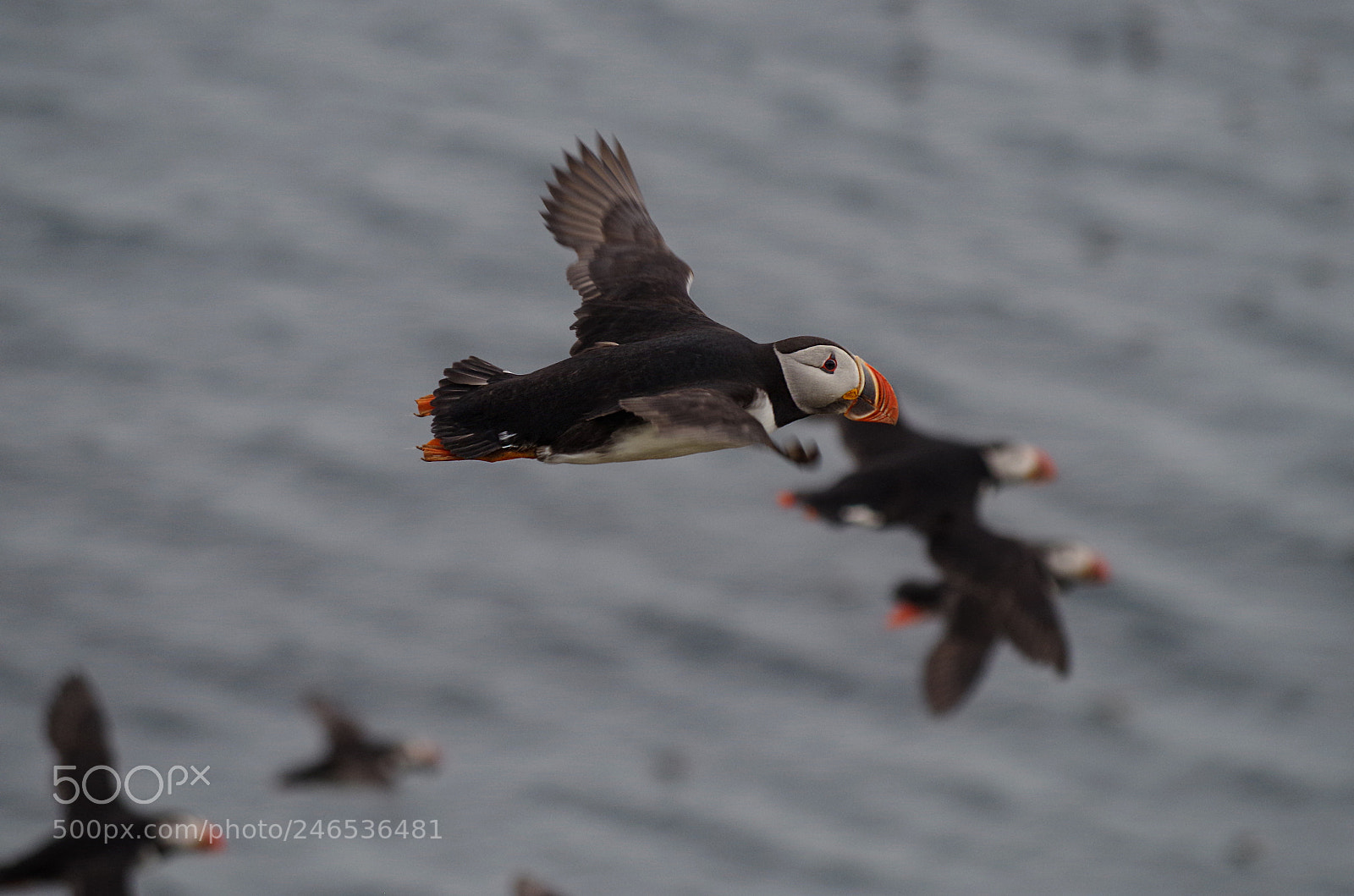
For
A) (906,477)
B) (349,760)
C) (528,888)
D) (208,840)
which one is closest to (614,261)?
(906,477)

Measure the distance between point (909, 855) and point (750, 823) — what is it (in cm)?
146

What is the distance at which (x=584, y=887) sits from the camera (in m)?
14.4

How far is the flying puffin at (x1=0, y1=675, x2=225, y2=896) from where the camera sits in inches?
332

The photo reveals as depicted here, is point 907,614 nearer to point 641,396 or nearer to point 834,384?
point 834,384

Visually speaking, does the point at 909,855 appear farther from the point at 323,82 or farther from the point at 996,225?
the point at 323,82

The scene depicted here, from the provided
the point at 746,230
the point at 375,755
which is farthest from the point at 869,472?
the point at 746,230

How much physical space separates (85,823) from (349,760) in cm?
311

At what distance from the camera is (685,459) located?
17.5 m

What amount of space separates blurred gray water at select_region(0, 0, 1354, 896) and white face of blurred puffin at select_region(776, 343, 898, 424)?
9206 millimetres

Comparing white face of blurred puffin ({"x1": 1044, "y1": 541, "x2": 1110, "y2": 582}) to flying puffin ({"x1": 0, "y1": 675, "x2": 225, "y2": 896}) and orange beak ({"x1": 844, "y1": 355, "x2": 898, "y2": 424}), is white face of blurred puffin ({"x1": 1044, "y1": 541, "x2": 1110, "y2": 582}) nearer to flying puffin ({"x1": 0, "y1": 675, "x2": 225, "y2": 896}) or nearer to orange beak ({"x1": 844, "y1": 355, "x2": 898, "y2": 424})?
orange beak ({"x1": 844, "y1": 355, "x2": 898, "y2": 424})

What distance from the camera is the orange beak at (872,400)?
5234mm

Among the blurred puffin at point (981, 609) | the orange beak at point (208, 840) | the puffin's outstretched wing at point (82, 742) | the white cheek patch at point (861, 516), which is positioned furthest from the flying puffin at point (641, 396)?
the orange beak at point (208, 840)

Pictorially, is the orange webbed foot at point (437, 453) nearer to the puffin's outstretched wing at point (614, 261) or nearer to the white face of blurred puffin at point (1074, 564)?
the puffin's outstretched wing at point (614, 261)

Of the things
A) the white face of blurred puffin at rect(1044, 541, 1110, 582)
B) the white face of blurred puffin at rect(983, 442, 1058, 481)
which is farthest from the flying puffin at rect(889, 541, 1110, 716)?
the white face of blurred puffin at rect(1044, 541, 1110, 582)
